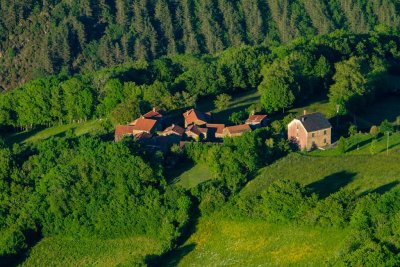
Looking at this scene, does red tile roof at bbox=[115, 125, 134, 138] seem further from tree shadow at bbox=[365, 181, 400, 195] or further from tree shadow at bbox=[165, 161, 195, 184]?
tree shadow at bbox=[365, 181, 400, 195]

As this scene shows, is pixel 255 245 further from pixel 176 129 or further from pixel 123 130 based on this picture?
pixel 123 130

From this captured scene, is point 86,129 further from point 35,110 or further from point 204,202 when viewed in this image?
point 204,202

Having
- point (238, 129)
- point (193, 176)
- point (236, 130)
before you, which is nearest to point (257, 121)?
point (238, 129)

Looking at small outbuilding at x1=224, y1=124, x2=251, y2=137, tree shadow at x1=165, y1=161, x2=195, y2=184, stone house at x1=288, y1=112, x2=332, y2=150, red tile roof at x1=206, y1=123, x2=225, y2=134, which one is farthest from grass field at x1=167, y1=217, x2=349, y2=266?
red tile roof at x1=206, y1=123, x2=225, y2=134

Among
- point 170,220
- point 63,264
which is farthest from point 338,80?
point 63,264

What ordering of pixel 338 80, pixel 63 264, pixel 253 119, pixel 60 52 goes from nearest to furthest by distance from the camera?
pixel 63 264, pixel 253 119, pixel 338 80, pixel 60 52

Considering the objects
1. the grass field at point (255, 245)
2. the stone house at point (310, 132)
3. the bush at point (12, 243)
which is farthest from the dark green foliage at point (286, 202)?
the bush at point (12, 243)

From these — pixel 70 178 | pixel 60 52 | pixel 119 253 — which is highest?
pixel 60 52

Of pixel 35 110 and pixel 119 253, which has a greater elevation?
pixel 35 110
